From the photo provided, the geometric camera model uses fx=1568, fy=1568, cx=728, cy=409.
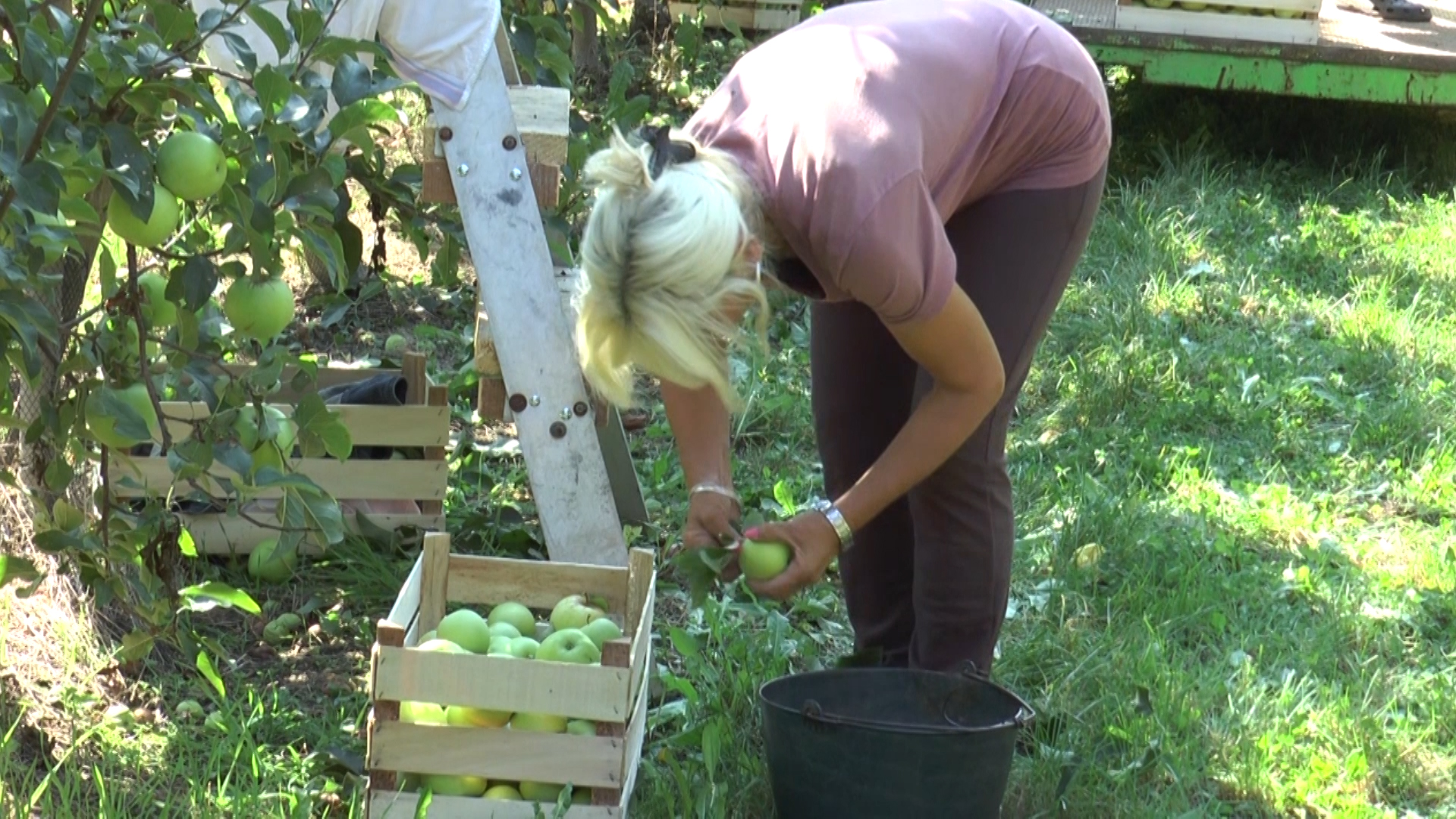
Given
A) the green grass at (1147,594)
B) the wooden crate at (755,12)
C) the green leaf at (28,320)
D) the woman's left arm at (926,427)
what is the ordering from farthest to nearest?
1. the wooden crate at (755,12)
2. the green grass at (1147,594)
3. the woman's left arm at (926,427)
4. the green leaf at (28,320)

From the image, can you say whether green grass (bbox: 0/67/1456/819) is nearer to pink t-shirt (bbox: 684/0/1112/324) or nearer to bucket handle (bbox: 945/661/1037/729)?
bucket handle (bbox: 945/661/1037/729)

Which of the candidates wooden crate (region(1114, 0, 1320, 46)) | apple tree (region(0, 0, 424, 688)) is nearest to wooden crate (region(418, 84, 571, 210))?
apple tree (region(0, 0, 424, 688))

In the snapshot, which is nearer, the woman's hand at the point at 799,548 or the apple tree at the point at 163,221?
the apple tree at the point at 163,221

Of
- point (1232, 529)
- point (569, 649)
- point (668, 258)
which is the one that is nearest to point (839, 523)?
point (569, 649)

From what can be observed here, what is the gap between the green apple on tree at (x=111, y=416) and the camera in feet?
6.23

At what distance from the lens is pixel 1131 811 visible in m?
2.56

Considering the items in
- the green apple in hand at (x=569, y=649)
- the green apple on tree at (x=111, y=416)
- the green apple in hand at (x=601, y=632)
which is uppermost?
the green apple on tree at (x=111, y=416)

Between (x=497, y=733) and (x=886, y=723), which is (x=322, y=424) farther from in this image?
(x=886, y=723)

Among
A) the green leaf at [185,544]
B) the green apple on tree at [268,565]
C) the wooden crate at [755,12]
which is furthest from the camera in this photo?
the wooden crate at [755,12]

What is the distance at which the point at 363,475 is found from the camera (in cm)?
324

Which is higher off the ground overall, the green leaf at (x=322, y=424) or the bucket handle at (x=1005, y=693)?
the green leaf at (x=322, y=424)

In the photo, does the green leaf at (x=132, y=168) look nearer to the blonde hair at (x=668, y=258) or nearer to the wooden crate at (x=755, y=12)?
the blonde hair at (x=668, y=258)

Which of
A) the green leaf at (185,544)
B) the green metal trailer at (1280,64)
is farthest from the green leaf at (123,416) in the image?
the green metal trailer at (1280,64)

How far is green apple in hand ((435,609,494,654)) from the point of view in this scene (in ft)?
7.80
